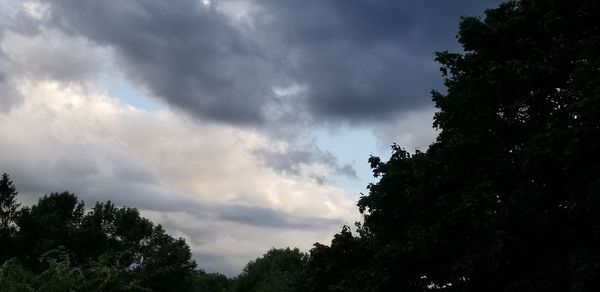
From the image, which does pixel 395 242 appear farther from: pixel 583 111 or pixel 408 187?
pixel 583 111

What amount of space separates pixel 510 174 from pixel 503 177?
0.96 feet

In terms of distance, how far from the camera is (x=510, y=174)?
2517cm

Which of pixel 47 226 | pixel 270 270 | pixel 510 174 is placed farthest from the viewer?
pixel 270 270

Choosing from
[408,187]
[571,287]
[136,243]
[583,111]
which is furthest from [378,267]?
[136,243]

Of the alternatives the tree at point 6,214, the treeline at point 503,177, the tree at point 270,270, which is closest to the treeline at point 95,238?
the tree at point 6,214

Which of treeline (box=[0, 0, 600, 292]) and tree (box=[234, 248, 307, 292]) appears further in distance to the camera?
tree (box=[234, 248, 307, 292])

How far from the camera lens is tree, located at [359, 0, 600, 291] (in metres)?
22.0

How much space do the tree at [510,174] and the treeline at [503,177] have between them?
0.05 metres

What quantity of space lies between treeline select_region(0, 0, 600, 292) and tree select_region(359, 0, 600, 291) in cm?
5

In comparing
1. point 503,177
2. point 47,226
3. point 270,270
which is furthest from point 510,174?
point 270,270

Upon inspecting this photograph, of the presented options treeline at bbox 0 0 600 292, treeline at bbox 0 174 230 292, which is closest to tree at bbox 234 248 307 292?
treeline at bbox 0 174 230 292

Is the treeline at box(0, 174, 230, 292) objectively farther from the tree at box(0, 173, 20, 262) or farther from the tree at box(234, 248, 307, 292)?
the tree at box(234, 248, 307, 292)

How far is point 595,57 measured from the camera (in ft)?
75.6

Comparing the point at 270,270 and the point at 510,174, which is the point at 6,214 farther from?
the point at 510,174
